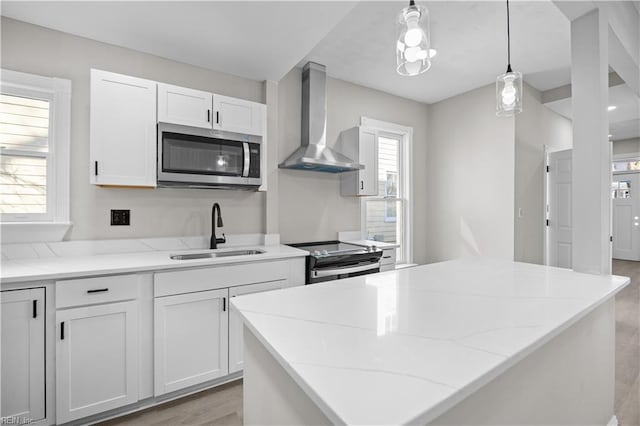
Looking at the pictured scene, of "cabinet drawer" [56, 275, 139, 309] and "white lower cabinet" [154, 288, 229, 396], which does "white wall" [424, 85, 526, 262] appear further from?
"cabinet drawer" [56, 275, 139, 309]

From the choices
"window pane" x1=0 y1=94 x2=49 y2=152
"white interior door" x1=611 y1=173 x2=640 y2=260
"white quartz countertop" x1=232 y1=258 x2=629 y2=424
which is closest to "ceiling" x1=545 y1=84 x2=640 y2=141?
"white interior door" x1=611 y1=173 x2=640 y2=260

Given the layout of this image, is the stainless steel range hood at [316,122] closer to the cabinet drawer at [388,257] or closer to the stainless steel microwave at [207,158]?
the stainless steel microwave at [207,158]

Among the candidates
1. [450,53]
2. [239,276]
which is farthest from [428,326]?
[450,53]

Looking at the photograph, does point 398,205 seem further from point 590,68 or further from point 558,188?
point 590,68

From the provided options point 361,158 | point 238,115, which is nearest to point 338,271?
point 361,158

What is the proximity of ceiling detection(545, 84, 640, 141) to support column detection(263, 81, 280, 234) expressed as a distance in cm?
361

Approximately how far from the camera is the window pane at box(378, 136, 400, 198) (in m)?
4.11

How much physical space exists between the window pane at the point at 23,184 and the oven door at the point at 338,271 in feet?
6.75

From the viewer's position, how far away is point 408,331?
34.7 inches

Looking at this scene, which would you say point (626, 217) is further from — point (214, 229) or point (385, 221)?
point (214, 229)

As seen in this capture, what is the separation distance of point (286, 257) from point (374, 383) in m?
1.88

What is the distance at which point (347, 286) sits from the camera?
1360mm

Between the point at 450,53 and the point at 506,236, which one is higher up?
the point at 450,53

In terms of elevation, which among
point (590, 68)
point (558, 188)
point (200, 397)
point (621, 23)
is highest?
point (621, 23)
